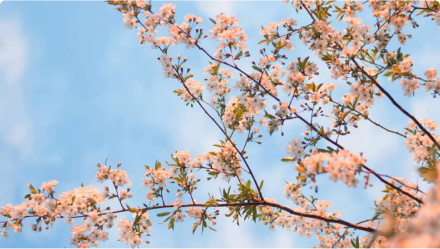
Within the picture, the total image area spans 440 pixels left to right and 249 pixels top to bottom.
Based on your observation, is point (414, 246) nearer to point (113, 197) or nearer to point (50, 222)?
point (113, 197)

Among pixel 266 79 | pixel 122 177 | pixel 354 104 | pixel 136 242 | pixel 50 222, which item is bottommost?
pixel 136 242

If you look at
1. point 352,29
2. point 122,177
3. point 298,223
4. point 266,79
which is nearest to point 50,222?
point 122,177

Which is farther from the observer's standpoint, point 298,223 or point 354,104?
point 298,223

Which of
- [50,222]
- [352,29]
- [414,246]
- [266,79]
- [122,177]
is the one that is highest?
[352,29]

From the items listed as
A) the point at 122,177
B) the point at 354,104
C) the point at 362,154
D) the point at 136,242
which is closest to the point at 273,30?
the point at 354,104

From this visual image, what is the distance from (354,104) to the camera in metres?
4.34

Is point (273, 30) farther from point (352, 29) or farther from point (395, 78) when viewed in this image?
point (395, 78)

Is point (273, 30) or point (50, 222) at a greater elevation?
point (273, 30)

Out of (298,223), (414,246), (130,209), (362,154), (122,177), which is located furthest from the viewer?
(298,223)

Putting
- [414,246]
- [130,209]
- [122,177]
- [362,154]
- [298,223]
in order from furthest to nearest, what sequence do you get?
[298,223]
[122,177]
[130,209]
[362,154]
[414,246]

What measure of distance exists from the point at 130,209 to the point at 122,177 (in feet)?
1.69

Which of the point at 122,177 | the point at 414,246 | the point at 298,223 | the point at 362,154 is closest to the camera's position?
the point at 414,246

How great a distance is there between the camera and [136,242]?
415 centimetres

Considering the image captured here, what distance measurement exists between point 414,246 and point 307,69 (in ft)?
9.70
